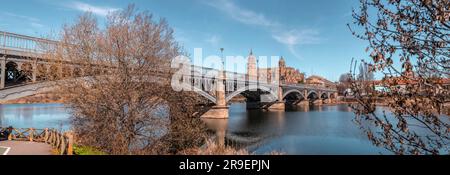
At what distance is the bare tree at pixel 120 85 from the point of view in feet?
43.7

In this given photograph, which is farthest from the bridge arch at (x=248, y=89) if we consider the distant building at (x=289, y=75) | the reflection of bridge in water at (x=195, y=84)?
the distant building at (x=289, y=75)

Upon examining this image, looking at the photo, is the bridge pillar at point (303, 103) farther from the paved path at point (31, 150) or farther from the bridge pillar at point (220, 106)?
the paved path at point (31, 150)

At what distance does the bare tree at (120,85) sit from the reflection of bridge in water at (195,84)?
754 mm

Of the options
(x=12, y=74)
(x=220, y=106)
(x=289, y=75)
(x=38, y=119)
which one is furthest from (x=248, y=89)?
(x=289, y=75)

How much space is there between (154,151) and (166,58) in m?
5.01

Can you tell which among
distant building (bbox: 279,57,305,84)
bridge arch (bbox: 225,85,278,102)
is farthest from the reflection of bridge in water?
distant building (bbox: 279,57,305,84)

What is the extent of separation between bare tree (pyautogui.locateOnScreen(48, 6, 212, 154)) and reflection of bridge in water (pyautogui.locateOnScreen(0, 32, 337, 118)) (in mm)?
754

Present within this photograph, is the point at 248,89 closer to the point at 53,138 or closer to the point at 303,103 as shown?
the point at 53,138

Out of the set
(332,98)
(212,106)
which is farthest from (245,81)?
(332,98)

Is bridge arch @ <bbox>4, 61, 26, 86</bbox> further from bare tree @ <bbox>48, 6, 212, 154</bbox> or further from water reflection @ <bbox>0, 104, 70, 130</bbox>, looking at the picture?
bare tree @ <bbox>48, 6, 212, 154</bbox>

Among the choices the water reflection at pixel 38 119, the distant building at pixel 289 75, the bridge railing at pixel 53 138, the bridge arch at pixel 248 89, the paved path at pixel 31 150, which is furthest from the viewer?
the distant building at pixel 289 75

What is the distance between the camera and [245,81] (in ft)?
187

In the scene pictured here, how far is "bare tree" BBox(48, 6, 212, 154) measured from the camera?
43.7 feet

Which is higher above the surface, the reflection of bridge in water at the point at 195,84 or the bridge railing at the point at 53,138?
the reflection of bridge in water at the point at 195,84
